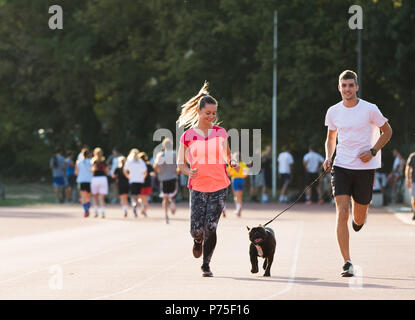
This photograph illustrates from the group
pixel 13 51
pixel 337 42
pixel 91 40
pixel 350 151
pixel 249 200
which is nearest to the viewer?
pixel 350 151

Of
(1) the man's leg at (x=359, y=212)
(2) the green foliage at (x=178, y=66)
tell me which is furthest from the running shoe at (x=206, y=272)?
(2) the green foliage at (x=178, y=66)

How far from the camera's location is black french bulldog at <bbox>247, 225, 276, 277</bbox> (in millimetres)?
10641

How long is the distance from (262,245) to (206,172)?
3.16 ft

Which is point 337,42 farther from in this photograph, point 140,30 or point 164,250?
point 164,250

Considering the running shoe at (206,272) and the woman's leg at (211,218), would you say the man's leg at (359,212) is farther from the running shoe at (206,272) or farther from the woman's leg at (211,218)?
the running shoe at (206,272)

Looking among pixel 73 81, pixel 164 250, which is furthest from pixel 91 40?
pixel 164 250

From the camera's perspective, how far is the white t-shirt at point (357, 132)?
11.0 metres

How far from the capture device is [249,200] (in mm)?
38062

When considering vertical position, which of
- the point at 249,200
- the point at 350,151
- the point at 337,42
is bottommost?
the point at 249,200

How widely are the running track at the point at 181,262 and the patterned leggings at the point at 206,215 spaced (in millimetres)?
369

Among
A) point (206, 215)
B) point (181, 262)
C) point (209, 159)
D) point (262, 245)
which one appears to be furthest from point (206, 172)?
point (181, 262)

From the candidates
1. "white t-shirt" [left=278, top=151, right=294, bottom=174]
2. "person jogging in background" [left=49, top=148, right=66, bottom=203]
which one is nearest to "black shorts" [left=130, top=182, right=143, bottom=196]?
"person jogging in background" [left=49, top=148, right=66, bottom=203]
